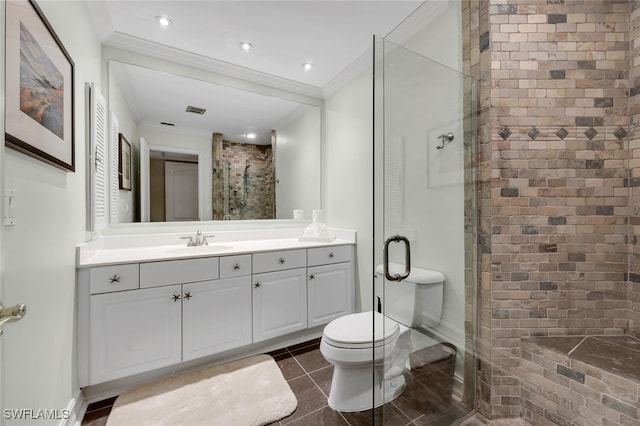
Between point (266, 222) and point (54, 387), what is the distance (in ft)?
5.85

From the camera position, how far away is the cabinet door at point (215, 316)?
176 centimetres

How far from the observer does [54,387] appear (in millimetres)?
1193

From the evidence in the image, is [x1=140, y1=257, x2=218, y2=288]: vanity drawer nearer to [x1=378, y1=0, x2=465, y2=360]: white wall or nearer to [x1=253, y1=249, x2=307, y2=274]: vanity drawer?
[x1=253, y1=249, x2=307, y2=274]: vanity drawer

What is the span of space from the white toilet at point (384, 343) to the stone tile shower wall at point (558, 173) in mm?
334

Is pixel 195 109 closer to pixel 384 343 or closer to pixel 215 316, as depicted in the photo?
pixel 215 316

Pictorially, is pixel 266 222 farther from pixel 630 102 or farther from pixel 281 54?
pixel 630 102

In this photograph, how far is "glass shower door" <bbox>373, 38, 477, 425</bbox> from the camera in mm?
1343

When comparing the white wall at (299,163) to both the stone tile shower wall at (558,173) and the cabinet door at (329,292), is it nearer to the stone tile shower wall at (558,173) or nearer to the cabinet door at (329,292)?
the cabinet door at (329,292)

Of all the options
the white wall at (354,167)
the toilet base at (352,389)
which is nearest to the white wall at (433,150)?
the toilet base at (352,389)

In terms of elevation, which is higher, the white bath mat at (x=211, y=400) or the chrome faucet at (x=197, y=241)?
the chrome faucet at (x=197, y=241)

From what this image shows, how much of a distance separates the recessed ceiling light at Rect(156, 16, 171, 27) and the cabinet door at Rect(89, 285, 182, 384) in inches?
69.3

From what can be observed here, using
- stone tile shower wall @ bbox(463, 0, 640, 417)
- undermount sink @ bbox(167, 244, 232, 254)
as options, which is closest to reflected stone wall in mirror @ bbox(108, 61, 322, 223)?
undermount sink @ bbox(167, 244, 232, 254)

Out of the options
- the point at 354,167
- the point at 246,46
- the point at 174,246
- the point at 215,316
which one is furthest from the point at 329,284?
the point at 246,46

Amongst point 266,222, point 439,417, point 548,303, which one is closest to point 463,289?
point 548,303
